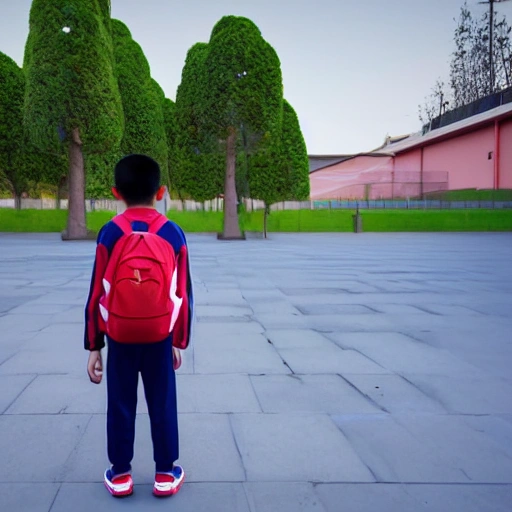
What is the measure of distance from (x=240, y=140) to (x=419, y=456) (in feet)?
74.2

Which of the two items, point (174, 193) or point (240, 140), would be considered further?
point (174, 193)

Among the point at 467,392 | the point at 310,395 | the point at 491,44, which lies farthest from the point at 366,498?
the point at 491,44

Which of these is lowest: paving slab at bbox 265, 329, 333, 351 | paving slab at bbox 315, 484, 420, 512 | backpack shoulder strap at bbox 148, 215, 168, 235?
paving slab at bbox 315, 484, 420, 512

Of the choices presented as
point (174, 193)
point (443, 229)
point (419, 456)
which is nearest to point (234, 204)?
point (174, 193)

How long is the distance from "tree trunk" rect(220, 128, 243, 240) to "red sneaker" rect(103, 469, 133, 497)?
74.5 feet

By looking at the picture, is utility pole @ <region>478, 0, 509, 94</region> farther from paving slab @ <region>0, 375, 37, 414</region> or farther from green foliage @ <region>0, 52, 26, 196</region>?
paving slab @ <region>0, 375, 37, 414</region>

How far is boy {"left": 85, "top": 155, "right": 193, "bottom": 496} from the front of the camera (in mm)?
2365

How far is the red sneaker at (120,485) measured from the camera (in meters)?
2.58

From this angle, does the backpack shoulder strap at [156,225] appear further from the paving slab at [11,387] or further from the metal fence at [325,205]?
the metal fence at [325,205]

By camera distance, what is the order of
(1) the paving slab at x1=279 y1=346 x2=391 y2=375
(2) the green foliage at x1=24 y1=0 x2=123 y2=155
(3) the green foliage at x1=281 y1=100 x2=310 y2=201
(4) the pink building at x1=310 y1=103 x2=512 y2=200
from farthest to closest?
(4) the pink building at x1=310 y1=103 x2=512 y2=200 < (3) the green foliage at x1=281 y1=100 x2=310 y2=201 < (2) the green foliage at x1=24 y1=0 x2=123 y2=155 < (1) the paving slab at x1=279 y1=346 x2=391 y2=375

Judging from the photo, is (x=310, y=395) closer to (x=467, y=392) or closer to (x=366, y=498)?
(x=467, y=392)

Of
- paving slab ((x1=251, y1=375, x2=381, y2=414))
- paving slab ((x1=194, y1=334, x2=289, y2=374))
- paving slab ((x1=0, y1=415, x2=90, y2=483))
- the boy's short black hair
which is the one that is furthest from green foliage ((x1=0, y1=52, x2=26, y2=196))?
the boy's short black hair

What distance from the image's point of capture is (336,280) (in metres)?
11.1

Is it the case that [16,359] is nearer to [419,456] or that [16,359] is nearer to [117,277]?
[117,277]
